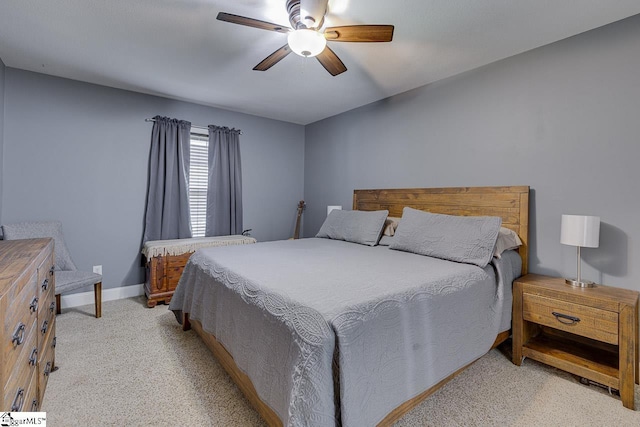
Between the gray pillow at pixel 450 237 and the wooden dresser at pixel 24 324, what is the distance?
7.91 feet

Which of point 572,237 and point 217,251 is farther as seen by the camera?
point 217,251

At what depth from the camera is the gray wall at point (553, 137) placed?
2025 mm

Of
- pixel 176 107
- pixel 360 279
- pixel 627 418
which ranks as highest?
pixel 176 107

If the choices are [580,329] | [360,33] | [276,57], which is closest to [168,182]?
[276,57]

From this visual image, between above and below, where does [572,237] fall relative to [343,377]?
above

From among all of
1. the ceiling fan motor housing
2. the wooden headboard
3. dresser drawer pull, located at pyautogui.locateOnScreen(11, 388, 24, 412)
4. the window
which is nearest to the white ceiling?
the ceiling fan motor housing

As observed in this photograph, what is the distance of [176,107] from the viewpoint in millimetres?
3744

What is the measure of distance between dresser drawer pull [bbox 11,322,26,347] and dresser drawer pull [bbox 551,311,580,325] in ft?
9.45

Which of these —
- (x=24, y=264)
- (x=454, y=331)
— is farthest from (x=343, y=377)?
(x=24, y=264)

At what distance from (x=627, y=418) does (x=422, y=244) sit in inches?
58.7

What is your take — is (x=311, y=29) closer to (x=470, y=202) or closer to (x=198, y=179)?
(x=470, y=202)

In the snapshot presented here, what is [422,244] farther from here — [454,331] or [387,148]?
[387,148]

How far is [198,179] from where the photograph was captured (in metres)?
4.00

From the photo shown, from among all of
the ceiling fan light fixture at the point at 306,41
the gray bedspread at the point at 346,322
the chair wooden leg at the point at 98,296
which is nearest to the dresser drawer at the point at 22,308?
the gray bedspread at the point at 346,322
